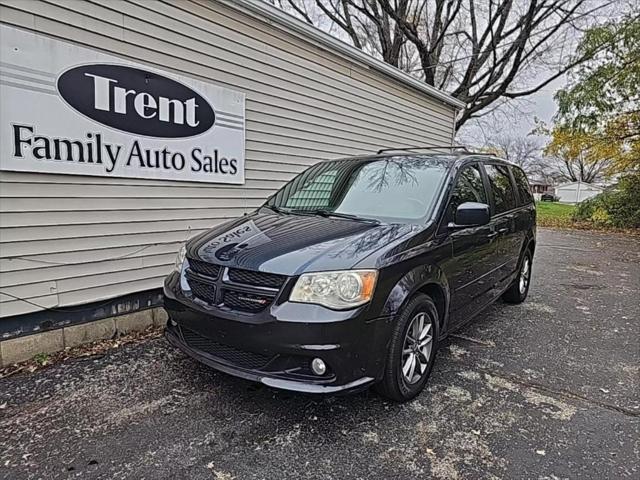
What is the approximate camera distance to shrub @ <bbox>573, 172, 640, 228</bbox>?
1476cm

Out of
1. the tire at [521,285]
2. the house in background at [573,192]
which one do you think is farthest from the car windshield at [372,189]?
the house in background at [573,192]

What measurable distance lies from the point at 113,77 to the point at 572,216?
1894 centimetres

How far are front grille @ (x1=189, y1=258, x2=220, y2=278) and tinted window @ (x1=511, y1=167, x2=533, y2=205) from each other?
3766 millimetres

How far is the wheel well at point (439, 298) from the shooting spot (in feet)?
9.83

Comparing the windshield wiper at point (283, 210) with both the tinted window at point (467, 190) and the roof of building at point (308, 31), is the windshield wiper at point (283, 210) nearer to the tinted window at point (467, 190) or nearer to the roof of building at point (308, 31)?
the tinted window at point (467, 190)

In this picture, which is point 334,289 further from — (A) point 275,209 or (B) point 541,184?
(B) point 541,184

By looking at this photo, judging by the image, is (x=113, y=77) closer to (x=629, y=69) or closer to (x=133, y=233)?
(x=133, y=233)

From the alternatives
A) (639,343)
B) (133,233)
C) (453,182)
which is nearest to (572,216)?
(639,343)

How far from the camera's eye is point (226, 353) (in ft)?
8.61

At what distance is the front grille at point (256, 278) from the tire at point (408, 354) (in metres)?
0.76

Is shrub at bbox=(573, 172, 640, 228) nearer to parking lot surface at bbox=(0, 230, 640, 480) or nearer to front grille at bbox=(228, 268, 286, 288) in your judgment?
parking lot surface at bbox=(0, 230, 640, 480)

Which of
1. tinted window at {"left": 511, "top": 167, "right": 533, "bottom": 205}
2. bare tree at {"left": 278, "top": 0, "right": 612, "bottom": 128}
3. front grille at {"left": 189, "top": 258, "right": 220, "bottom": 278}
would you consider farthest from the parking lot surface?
bare tree at {"left": 278, "top": 0, "right": 612, "bottom": 128}

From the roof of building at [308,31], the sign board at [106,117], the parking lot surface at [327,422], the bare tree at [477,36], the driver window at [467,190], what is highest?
the bare tree at [477,36]

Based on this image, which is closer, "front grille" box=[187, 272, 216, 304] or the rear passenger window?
"front grille" box=[187, 272, 216, 304]
